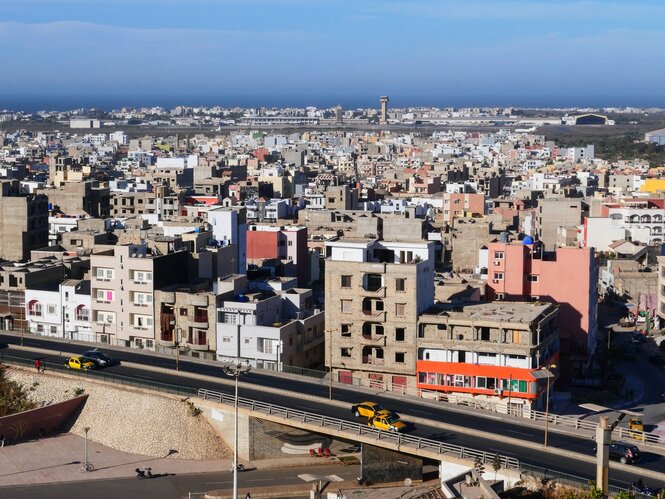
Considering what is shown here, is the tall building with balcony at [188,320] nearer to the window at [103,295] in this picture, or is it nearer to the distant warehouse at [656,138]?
the window at [103,295]

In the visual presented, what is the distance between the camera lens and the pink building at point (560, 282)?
33.2 metres

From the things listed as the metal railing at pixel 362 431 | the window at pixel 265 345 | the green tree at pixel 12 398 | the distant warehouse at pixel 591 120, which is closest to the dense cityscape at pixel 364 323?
the window at pixel 265 345

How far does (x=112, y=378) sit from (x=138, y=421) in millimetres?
1855

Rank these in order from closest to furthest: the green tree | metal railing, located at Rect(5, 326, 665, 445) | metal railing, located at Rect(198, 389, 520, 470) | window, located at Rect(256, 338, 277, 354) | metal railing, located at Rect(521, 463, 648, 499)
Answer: metal railing, located at Rect(521, 463, 648, 499)
metal railing, located at Rect(198, 389, 520, 470)
metal railing, located at Rect(5, 326, 665, 445)
the green tree
window, located at Rect(256, 338, 277, 354)

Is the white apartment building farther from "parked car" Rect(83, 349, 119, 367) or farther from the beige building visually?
the beige building

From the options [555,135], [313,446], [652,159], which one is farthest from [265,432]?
[555,135]

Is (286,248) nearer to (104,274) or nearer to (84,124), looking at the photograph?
(104,274)

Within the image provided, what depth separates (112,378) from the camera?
28.8m

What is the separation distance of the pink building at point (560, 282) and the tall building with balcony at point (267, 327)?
20.9 ft

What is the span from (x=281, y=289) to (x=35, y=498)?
11.9m

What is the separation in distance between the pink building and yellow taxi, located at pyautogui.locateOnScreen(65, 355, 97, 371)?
1286 centimetres

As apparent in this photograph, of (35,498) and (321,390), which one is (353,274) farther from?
(35,498)

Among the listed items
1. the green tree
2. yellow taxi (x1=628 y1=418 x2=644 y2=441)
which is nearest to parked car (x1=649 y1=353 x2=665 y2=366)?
yellow taxi (x1=628 y1=418 x2=644 y2=441)

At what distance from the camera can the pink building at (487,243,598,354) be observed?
33250 mm
